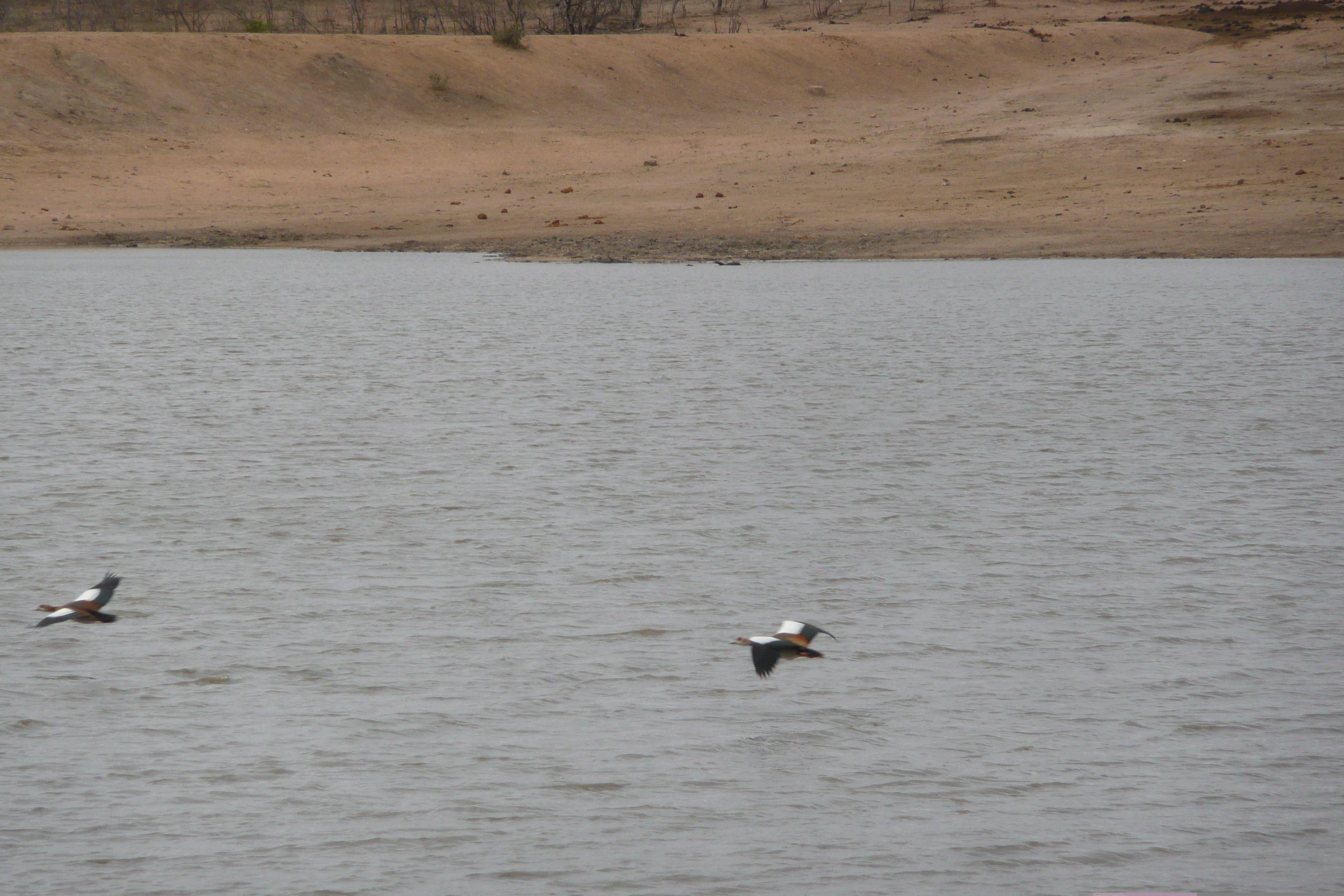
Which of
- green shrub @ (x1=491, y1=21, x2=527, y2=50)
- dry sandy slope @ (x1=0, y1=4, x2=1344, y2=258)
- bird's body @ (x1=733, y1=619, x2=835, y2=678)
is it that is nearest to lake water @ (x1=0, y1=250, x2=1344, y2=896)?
bird's body @ (x1=733, y1=619, x2=835, y2=678)

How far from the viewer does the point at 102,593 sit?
420 cm

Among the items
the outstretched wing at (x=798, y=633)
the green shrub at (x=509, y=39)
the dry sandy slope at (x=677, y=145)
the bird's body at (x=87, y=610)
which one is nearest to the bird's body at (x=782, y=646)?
the outstretched wing at (x=798, y=633)

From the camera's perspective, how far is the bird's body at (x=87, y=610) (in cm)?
408

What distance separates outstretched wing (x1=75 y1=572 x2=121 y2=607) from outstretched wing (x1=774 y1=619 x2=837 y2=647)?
192cm

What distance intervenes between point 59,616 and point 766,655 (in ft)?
6.43

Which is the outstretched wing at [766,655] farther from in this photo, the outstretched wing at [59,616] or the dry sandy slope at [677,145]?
the dry sandy slope at [677,145]

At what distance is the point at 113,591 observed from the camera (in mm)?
4410

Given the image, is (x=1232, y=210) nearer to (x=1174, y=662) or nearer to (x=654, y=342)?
(x=654, y=342)

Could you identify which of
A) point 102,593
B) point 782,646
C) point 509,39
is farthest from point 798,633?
point 509,39

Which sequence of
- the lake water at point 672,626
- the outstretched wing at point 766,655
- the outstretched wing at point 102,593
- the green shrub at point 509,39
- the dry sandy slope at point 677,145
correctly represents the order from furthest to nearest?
the green shrub at point 509,39
the dry sandy slope at point 677,145
the outstretched wing at point 102,593
the outstretched wing at point 766,655
the lake water at point 672,626

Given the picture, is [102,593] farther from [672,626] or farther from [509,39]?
[509,39]

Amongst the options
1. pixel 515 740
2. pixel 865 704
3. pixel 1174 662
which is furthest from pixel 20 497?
pixel 1174 662

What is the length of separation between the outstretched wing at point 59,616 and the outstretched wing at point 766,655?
191 cm

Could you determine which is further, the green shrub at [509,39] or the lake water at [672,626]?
the green shrub at [509,39]
